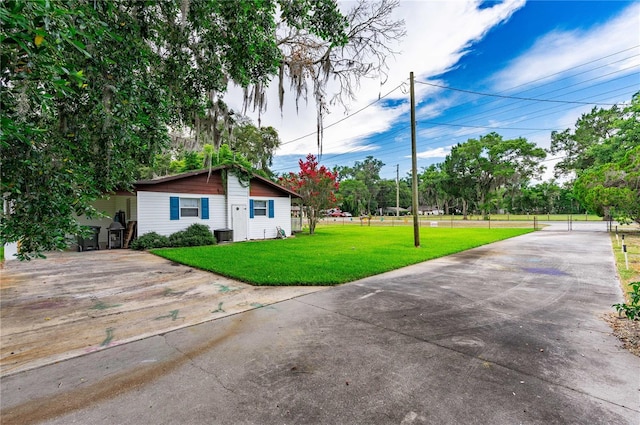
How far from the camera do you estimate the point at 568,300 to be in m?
4.65

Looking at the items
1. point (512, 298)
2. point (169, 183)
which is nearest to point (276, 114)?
point (512, 298)

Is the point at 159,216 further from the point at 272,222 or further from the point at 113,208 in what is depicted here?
the point at 272,222

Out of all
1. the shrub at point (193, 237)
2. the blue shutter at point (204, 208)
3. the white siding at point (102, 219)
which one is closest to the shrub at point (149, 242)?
the shrub at point (193, 237)

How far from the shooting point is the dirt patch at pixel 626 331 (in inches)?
119

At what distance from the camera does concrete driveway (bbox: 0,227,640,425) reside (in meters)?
2.03

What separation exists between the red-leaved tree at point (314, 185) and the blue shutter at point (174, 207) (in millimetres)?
6930

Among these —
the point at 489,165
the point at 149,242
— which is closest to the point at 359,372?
the point at 149,242

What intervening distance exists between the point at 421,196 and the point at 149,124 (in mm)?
72654

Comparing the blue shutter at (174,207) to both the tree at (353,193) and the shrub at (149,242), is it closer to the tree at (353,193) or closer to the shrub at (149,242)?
the shrub at (149,242)

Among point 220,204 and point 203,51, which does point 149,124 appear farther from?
point 220,204

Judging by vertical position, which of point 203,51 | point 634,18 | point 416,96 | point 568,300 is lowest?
point 568,300

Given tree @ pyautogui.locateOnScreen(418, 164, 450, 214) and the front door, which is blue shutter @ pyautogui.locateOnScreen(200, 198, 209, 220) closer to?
the front door

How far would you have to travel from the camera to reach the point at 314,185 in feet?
55.1

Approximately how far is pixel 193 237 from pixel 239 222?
102 inches
